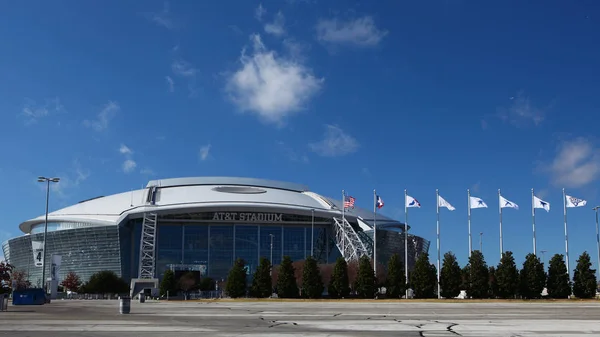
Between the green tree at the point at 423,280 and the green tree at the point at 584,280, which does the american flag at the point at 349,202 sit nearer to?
the green tree at the point at 423,280

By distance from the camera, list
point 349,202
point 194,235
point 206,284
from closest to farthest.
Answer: point 349,202
point 206,284
point 194,235

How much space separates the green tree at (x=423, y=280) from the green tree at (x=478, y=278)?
4003 mm

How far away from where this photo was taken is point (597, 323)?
1208 inches

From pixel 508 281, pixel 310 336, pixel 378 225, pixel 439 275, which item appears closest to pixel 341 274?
pixel 439 275

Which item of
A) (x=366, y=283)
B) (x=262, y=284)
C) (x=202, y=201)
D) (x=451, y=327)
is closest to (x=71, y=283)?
(x=202, y=201)

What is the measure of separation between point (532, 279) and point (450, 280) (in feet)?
28.8

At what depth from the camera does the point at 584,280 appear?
231 feet

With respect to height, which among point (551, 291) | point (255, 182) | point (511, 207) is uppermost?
point (255, 182)

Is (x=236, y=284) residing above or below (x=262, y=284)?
below

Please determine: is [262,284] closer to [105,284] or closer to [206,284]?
[206,284]

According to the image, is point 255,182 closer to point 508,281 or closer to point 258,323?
point 508,281

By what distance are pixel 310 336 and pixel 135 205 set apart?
110 meters

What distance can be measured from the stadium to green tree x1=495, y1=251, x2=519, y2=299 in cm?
4873

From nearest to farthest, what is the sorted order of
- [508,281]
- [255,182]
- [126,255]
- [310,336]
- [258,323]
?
[310,336] < [258,323] < [508,281] < [126,255] < [255,182]
